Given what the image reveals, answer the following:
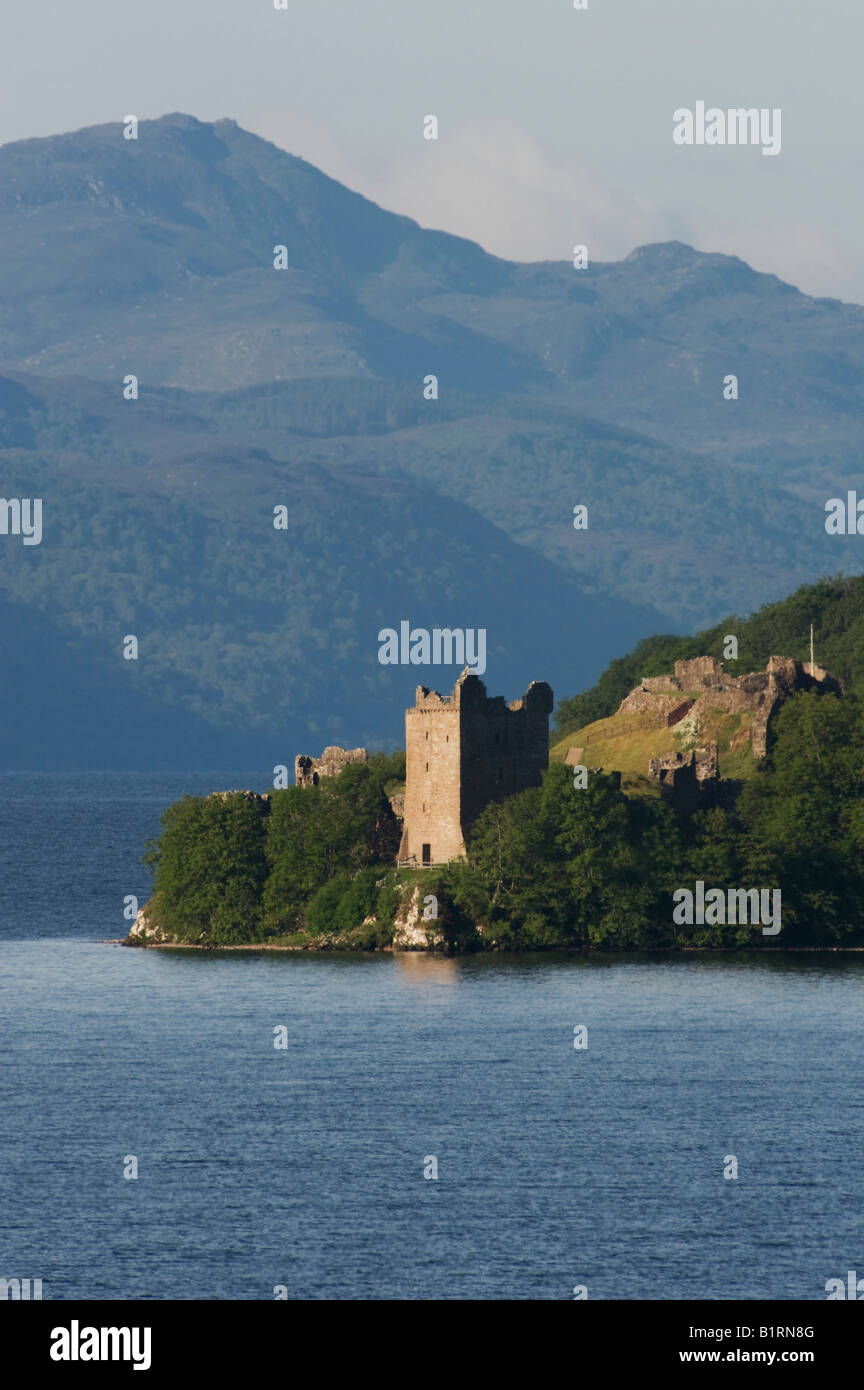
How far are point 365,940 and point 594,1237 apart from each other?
49.5 metres

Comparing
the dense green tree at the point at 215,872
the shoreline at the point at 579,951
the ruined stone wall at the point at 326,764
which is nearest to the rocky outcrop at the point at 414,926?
the shoreline at the point at 579,951

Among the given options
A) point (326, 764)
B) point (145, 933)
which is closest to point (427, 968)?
point (145, 933)

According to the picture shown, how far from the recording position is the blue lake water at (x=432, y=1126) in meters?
50.3

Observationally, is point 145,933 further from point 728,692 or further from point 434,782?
point 728,692

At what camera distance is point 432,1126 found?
64.6 m

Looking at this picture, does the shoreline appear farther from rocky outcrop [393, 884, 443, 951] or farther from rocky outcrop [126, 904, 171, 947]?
rocky outcrop [126, 904, 171, 947]

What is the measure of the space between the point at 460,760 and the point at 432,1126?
39924mm

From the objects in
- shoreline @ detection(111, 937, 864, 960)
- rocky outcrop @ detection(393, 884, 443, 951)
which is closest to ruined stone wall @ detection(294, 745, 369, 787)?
shoreline @ detection(111, 937, 864, 960)

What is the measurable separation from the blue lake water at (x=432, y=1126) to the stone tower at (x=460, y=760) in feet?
24.2

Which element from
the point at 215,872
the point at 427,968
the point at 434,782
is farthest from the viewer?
the point at 215,872

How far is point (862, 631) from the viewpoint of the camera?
171 m
